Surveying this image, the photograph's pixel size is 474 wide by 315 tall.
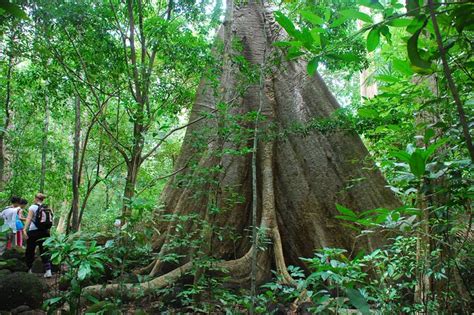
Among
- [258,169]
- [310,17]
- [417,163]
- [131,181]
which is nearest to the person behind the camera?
[310,17]

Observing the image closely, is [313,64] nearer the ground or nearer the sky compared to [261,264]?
nearer the sky

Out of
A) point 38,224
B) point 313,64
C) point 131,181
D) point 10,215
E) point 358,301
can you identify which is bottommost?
point 358,301

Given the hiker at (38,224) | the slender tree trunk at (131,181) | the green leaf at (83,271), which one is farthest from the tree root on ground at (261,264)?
the hiker at (38,224)

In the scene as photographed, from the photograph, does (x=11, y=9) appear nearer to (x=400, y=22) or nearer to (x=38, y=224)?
(x=400, y=22)

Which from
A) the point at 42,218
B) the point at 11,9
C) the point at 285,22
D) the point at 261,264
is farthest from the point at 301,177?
the point at 11,9

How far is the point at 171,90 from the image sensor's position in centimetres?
394

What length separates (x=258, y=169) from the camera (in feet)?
18.1

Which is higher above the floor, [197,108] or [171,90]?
[197,108]

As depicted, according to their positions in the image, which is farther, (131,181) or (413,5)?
(131,181)

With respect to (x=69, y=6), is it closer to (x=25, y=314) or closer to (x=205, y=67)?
(x=205, y=67)

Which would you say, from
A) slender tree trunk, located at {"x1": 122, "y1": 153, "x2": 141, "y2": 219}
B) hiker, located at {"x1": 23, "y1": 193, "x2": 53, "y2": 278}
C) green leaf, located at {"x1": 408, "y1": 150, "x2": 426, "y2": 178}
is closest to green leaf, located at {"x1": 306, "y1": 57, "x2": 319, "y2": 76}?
green leaf, located at {"x1": 408, "y1": 150, "x2": 426, "y2": 178}

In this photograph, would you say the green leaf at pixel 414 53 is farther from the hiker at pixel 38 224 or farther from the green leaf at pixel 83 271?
the hiker at pixel 38 224

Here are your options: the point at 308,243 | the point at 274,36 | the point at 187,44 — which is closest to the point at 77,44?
the point at 187,44

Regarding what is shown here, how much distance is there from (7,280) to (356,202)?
4.53 meters
